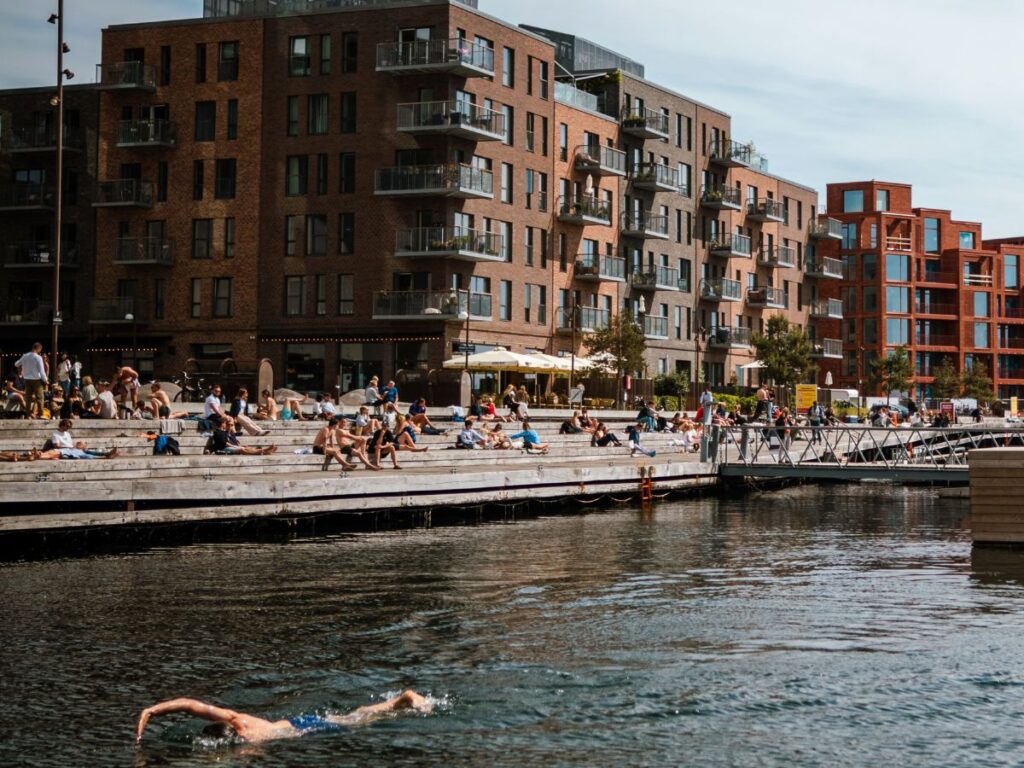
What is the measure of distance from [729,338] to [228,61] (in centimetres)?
3382

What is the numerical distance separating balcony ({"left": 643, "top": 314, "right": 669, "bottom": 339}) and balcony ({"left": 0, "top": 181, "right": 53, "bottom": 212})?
29.8 m

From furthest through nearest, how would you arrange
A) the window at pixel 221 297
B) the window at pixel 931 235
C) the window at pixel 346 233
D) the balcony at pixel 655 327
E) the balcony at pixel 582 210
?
the window at pixel 931 235 < the balcony at pixel 655 327 < the balcony at pixel 582 210 < the window at pixel 221 297 < the window at pixel 346 233

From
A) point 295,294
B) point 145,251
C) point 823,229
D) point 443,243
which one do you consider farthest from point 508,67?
point 823,229

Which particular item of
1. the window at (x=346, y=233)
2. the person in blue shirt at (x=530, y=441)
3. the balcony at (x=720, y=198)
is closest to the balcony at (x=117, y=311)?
the window at (x=346, y=233)

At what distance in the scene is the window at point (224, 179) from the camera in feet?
196

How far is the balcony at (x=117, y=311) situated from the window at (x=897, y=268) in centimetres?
6645

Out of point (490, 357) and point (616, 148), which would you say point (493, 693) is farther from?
point (616, 148)

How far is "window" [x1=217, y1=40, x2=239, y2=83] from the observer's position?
60.1 meters

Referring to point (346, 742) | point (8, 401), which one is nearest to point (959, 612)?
point (346, 742)

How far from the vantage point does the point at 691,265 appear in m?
77.1

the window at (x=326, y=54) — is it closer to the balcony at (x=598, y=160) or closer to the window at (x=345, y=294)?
the window at (x=345, y=294)

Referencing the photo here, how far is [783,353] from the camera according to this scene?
3063 inches

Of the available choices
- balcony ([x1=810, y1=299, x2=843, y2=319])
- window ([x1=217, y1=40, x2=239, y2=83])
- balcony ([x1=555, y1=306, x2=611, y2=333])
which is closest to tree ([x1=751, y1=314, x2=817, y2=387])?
balcony ([x1=810, y1=299, x2=843, y2=319])

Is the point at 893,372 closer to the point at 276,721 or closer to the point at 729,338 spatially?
the point at 729,338
